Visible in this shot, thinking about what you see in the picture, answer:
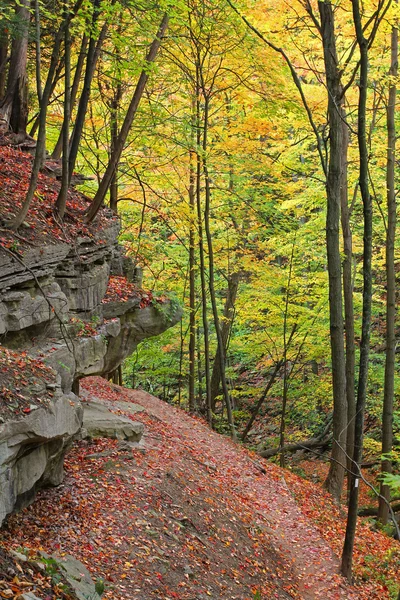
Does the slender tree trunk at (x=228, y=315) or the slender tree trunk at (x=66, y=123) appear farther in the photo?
the slender tree trunk at (x=228, y=315)

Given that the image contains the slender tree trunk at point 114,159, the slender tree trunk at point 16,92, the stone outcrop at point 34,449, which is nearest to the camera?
the stone outcrop at point 34,449

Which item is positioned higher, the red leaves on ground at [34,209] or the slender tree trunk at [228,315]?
the red leaves on ground at [34,209]

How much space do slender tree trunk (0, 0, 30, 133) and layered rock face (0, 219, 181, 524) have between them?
2.96 meters

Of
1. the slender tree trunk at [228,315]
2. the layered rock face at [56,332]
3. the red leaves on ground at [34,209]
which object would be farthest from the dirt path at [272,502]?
the red leaves on ground at [34,209]

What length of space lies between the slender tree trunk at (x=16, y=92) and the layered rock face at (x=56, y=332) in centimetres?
296

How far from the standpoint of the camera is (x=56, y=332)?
7.44m

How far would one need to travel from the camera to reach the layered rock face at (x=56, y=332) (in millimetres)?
5207

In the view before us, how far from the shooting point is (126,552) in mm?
5746

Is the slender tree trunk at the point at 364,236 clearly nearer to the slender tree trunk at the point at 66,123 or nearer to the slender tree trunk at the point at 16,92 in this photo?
the slender tree trunk at the point at 66,123

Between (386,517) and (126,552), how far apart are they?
9.14 meters

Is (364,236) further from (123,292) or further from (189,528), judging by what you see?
(123,292)

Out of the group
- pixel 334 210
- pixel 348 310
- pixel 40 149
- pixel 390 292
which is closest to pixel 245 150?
pixel 348 310

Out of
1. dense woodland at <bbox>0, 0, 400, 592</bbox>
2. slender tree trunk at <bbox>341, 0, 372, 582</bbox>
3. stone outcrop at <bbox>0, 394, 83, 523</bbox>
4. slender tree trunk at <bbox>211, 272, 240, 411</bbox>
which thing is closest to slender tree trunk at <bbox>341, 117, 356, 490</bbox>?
dense woodland at <bbox>0, 0, 400, 592</bbox>

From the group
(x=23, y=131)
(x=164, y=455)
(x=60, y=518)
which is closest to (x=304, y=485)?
(x=164, y=455)
